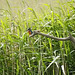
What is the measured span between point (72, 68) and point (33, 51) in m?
0.36

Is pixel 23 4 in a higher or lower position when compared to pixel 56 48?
Result: higher

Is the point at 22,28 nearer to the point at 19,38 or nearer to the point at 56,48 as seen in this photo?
the point at 19,38

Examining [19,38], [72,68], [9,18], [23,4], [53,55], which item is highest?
[23,4]

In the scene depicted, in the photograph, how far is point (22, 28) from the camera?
1841mm

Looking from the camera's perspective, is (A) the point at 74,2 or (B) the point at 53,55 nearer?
(B) the point at 53,55

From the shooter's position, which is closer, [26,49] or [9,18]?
[26,49]

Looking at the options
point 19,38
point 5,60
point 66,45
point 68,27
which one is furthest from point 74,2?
point 5,60

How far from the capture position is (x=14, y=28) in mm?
1996

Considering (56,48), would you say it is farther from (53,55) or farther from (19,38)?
(19,38)

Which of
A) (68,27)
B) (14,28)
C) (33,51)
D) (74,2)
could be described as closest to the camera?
(33,51)

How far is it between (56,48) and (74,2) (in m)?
0.71

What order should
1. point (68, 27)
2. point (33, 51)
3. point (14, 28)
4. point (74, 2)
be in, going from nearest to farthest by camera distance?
point (33, 51)
point (68, 27)
point (14, 28)
point (74, 2)

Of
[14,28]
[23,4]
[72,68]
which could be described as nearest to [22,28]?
[14,28]

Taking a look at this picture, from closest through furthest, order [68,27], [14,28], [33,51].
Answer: [33,51], [68,27], [14,28]
